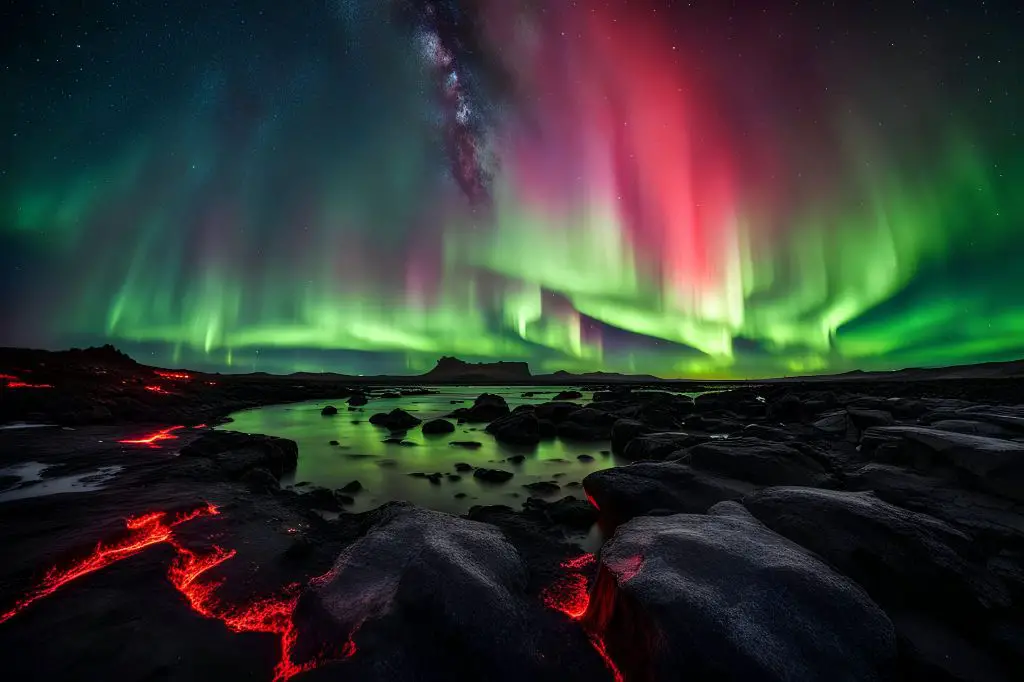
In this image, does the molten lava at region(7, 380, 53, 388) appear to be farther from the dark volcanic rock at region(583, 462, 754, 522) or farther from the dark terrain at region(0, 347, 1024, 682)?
the dark volcanic rock at region(583, 462, 754, 522)

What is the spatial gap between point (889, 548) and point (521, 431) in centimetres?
1592

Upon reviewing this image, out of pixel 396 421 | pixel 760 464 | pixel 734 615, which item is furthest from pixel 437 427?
pixel 734 615

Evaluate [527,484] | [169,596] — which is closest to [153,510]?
[169,596]

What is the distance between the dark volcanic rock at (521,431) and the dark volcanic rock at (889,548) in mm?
14208

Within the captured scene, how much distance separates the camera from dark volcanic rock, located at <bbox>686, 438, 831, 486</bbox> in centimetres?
868

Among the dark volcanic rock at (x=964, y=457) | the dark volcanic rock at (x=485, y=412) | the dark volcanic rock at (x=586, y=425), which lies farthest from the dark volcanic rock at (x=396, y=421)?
the dark volcanic rock at (x=964, y=457)

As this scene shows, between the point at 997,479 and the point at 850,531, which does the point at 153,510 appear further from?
the point at 997,479

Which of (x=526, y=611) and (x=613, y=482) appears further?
(x=613, y=482)

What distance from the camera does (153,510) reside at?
7469 millimetres

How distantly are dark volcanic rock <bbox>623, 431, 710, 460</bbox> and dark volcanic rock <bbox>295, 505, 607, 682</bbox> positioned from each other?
8.66 meters

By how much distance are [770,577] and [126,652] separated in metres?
6.72

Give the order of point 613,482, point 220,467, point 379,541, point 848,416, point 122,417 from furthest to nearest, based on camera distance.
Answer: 1. point 122,417
2. point 848,416
3. point 220,467
4. point 613,482
5. point 379,541

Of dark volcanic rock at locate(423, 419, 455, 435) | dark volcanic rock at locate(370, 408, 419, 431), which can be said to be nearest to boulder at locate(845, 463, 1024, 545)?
dark volcanic rock at locate(423, 419, 455, 435)

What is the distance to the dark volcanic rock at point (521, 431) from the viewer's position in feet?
65.2
